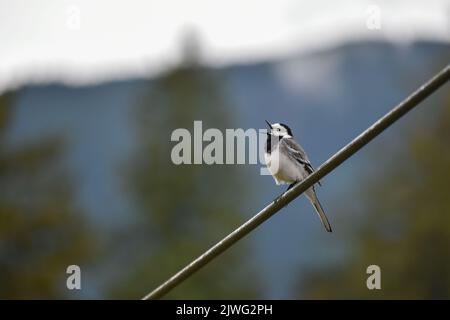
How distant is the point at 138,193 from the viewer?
2600cm

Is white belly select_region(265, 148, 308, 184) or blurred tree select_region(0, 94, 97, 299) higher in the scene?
blurred tree select_region(0, 94, 97, 299)

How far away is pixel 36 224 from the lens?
20344 millimetres

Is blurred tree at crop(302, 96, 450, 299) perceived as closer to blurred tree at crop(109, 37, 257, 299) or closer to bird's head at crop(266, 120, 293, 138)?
blurred tree at crop(109, 37, 257, 299)

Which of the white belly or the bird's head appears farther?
the bird's head

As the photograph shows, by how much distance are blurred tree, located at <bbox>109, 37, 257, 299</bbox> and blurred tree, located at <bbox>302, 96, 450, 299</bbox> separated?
128 inches

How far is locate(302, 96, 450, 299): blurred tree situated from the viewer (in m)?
20.3

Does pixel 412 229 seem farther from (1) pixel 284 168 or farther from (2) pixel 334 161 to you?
(2) pixel 334 161

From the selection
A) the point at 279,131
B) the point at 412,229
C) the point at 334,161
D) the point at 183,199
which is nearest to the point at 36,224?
the point at 183,199

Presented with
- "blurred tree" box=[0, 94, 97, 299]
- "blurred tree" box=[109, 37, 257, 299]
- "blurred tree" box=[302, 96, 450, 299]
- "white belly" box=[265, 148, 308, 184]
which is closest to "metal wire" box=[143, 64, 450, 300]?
"white belly" box=[265, 148, 308, 184]

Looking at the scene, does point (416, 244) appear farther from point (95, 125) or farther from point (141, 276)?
point (95, 125)

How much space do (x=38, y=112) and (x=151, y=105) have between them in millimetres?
45405
